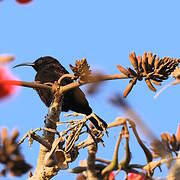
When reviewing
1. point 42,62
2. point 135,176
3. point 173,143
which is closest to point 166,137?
point 173,143

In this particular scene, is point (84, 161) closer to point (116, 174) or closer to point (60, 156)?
point (116, 174)

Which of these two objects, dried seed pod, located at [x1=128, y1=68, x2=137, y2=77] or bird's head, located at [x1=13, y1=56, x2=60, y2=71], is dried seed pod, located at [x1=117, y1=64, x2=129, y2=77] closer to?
dried seed pod, located at [x1=128, y1=68, x2=137, y2=77]

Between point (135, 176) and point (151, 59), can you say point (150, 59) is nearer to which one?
point (151, 59)

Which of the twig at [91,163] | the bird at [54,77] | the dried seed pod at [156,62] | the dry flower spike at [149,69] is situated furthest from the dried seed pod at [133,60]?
the bird at [54,77]

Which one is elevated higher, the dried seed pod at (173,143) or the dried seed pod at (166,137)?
the dried seed pod at (166,137)

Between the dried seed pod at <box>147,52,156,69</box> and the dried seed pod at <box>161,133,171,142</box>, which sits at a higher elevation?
the dried seed pod at <box>147,52,156,69</box>

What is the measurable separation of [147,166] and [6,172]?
0.48 m

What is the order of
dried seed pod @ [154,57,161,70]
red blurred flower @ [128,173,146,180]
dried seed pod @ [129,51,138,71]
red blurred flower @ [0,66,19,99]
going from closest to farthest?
red blurred flower @ [0,66,19,99], red blurred flower @ [128,173,146,180], dried seed pod @ [129,51,138,71], dried seed pod @ [154,57,161,70]

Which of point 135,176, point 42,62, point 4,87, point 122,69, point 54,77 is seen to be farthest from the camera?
point 42,62

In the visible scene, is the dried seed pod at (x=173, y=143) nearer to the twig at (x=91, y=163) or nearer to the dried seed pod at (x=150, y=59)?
the twig at (x=91, y=163)

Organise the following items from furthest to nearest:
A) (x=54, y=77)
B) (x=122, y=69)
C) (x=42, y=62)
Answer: (x=42, y=62), (x=54, y=77), (x=122, y=69)

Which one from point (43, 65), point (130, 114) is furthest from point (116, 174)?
point (43, 65)

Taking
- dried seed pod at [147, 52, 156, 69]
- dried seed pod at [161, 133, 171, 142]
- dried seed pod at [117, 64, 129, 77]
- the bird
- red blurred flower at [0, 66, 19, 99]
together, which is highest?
the bird

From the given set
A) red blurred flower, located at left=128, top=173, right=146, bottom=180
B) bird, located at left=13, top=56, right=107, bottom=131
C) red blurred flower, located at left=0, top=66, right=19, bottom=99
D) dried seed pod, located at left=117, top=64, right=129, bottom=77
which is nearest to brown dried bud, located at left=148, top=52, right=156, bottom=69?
dried seed pod, located at left=117, top=64, right=129, bottom=77
